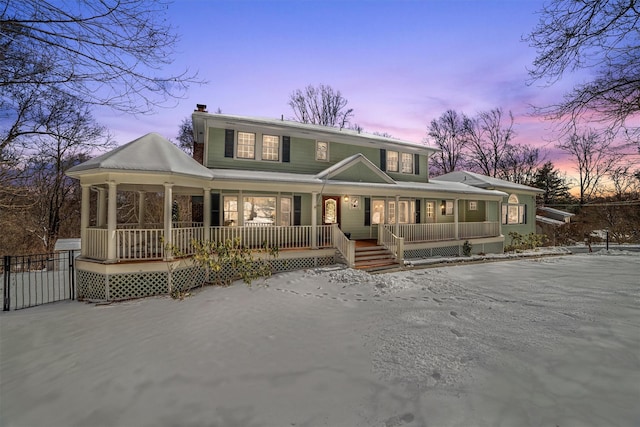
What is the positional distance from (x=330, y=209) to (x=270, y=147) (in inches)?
165

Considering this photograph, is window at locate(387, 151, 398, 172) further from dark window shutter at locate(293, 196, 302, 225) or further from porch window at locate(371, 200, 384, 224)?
dark window shutter at locate(293, 196, 302, 225)

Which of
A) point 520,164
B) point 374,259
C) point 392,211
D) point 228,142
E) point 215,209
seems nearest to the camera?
point 215,209

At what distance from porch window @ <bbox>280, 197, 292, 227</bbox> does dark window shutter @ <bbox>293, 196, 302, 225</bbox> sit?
0.23m

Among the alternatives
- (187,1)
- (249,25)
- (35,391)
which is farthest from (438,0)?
(35,391)

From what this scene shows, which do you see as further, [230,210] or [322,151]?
[322,151]

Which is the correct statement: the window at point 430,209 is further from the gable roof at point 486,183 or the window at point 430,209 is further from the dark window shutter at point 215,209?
the dark window shutter at point 215,209

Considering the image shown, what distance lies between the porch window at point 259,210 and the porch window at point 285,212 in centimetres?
37

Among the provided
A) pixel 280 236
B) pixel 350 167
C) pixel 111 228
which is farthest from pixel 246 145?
pixel 111 228

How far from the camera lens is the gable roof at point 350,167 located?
12109mm

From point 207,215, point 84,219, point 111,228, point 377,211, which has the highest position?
point 377,211

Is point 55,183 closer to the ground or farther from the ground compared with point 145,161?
farther from the ground

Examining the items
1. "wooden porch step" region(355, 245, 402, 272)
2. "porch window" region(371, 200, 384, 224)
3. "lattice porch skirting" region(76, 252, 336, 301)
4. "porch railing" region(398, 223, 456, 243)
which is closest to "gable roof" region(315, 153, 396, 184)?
"porch window" region(371, 200, 384, 224)

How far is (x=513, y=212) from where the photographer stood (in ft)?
64.0

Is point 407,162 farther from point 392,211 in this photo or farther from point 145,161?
point 145,161
